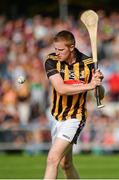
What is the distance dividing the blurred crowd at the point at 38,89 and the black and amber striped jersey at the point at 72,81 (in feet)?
25.8

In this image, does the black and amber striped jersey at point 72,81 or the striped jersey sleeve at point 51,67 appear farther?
the black and amber striped jersey at point 72,81

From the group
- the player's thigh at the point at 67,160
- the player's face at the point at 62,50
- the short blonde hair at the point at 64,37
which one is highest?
the short blonde hair at the point at 64,37

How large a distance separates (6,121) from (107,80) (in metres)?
2.43

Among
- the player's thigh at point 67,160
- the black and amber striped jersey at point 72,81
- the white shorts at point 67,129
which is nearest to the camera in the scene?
the white shorts at point 67,129

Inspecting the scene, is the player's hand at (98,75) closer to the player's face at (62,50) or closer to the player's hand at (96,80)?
the player's hand at (96,80)

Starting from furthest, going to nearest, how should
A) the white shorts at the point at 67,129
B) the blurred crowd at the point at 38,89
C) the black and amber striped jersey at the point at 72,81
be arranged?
the blurred crowd at the point at 38,89
the black and amber striped jersey at the point at 72,81
the white shorts at the point at 67,129

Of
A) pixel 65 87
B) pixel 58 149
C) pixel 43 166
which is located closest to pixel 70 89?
pixel 65 87

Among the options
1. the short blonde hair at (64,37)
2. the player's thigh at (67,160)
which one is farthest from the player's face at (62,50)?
the player's thigh at (67,160)

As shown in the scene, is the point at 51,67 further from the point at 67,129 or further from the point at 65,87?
the point at 67,129

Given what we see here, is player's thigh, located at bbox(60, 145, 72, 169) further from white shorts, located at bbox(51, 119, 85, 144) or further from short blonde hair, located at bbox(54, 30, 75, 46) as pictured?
short blonde hair, located at bbox(54, 30, 75, 46)

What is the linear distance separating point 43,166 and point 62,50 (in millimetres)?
5973

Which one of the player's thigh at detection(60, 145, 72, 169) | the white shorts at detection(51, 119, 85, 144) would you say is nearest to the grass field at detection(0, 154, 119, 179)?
the player's thigh at detection(60, 145, 72, 169)

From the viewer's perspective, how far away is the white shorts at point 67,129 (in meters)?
9.80

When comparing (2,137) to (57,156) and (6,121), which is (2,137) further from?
(57,156)
